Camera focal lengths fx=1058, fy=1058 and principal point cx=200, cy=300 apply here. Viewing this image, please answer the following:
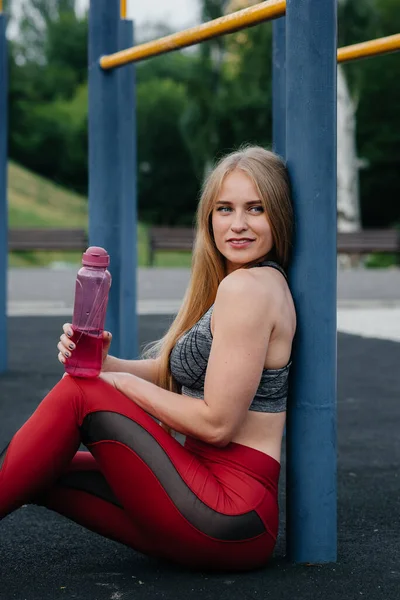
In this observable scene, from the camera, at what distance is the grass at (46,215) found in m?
25.9

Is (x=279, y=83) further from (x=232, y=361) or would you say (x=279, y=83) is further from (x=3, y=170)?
(x=232, y=361)

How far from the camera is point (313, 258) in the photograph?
278 centimetres

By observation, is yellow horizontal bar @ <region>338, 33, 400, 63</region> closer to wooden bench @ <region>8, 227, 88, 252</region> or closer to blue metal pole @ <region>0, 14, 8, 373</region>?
blue metal pole @ <region>0, 14, 8, 373</region>

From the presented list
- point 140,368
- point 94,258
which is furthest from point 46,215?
point 94,258

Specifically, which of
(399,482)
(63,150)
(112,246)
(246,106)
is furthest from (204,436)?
(63,150)

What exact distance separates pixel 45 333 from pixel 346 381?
351cm

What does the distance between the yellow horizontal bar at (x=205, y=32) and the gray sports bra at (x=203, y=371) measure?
0.78 m

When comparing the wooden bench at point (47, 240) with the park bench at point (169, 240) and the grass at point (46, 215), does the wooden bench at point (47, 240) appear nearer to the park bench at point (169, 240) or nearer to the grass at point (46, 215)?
the park bench at point (169, 240)

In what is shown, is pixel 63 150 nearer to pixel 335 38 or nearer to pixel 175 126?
pixel 175 126

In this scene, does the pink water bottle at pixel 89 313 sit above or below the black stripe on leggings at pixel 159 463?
above

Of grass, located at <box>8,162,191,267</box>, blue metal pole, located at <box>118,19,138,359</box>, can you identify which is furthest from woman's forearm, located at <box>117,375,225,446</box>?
grass, located at <box>8,162,191,267</box>

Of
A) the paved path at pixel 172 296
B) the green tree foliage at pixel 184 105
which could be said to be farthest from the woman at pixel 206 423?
the green tree foliage at pixel 184 105

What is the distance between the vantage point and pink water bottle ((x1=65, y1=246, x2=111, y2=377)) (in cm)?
266

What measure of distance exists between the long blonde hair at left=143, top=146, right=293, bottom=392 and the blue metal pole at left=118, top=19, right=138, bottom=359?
12.1 feet
